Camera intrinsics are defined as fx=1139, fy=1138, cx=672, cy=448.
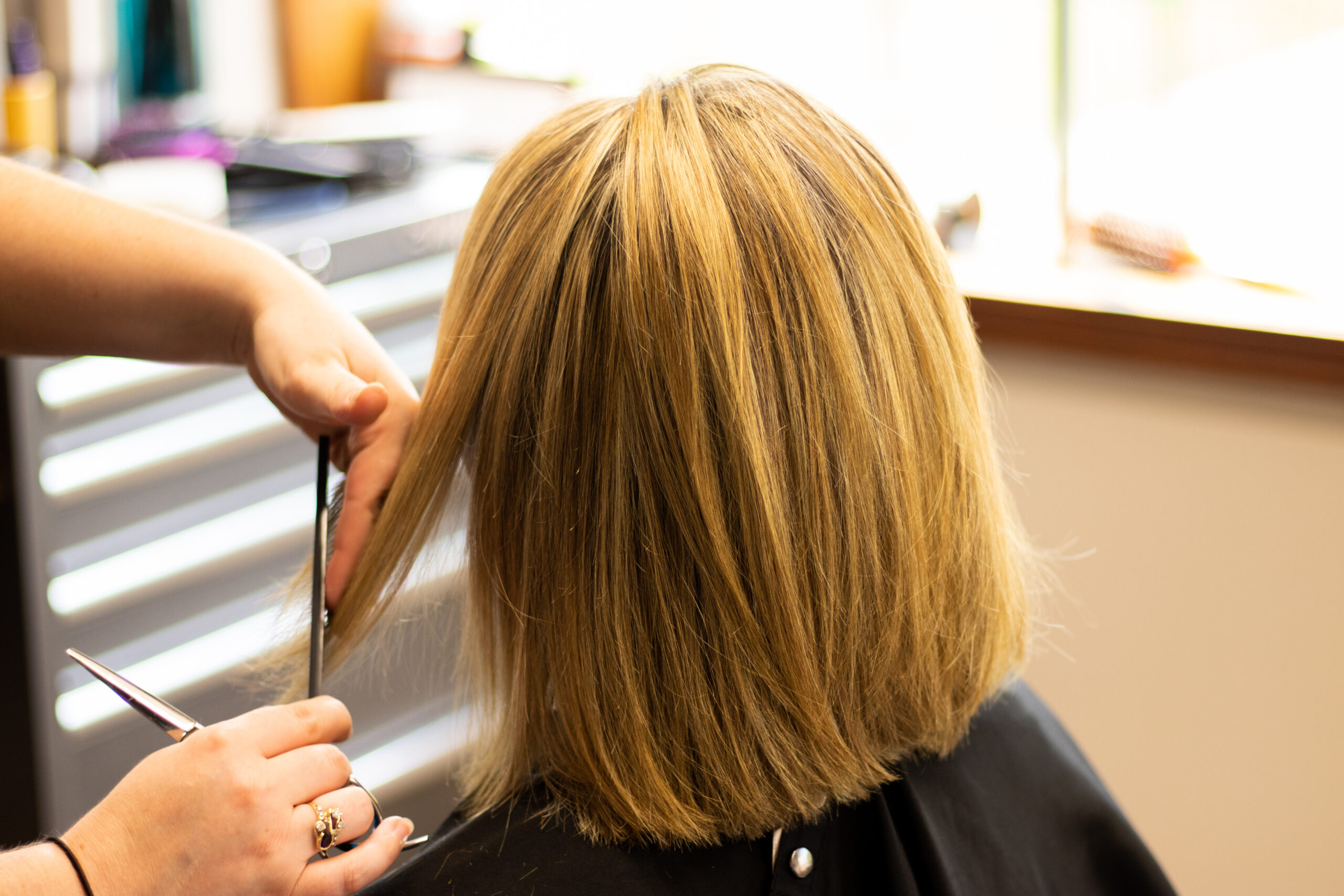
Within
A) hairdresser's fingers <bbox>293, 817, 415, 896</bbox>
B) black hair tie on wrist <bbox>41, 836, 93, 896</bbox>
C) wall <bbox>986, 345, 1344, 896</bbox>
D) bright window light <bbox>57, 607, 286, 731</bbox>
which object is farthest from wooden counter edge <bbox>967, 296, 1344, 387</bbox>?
black hair tie on wrist <bbox>41, 836, 93, 896</bbox>

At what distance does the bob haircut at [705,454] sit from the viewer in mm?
733

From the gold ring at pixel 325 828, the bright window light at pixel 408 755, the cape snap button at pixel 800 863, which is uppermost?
the gold ring at pixel 325 828

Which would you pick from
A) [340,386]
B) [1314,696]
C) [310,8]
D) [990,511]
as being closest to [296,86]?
[310,8]

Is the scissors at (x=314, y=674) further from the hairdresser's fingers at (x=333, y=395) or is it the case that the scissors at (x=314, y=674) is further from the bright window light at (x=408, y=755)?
the bright window light at (x=408, y=755)

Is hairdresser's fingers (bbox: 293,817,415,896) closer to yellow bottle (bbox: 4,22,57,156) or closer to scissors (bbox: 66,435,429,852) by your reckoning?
scissors (bbox: 66,435,429,852)

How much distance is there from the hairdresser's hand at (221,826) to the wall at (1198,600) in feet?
3.56

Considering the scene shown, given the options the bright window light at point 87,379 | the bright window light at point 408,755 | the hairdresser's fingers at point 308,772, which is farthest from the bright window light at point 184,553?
the hairdresser's fingers at point 308,772

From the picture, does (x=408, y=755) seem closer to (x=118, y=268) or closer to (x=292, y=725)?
(x=118, y=268)

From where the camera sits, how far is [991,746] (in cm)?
97

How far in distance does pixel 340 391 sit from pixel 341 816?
1.09 ft

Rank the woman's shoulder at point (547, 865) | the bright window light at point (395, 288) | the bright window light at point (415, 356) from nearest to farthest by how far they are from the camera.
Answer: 1. the woman's shoulder at point (547, 865)
2. the bright window light at point (395, 288)
3. the bright window light at point (415, 356)

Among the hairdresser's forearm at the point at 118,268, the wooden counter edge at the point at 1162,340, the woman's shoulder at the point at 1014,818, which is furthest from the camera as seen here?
the wooden counter edge at the point at 1162,340

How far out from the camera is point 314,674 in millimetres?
889

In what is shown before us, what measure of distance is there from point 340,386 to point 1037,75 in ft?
4.83
